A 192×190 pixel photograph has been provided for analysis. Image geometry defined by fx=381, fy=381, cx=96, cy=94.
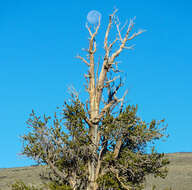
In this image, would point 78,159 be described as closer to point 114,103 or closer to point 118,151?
point 118,151

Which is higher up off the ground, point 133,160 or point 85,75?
point 85,75

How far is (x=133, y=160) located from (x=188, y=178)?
22644mm

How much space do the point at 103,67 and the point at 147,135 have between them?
198 inches

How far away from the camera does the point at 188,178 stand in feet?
136

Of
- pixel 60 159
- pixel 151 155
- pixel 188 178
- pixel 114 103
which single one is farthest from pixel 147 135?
pixel 188 178

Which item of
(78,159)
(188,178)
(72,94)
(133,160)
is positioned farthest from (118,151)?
(188,178)

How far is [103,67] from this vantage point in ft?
76.4

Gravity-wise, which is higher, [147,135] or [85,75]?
[85,75]

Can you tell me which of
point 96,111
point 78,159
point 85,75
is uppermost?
point 85,75

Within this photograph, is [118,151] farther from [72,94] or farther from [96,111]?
[72,94]

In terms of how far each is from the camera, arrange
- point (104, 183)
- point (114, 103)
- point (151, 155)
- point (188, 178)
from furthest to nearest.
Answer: point (188, 178) < point (114, 103) < point (151, 155) < point (104, 183)

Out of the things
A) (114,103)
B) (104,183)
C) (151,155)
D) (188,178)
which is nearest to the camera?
(104,183)

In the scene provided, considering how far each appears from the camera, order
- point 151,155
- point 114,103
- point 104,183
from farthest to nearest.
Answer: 1. point 114,103
2. point 151,155
3. point 104,183

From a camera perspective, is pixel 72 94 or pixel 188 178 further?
pixel 188 178
